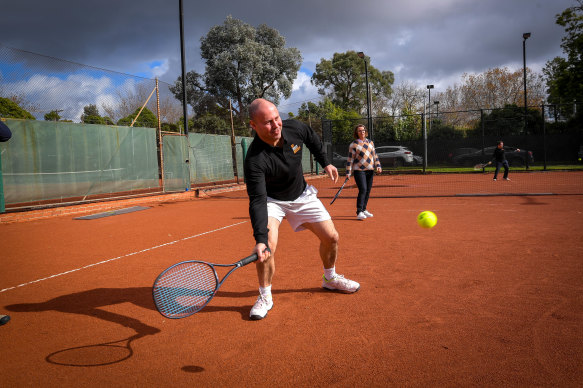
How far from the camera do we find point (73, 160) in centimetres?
1170

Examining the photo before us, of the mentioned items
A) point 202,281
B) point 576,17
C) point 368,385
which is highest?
point 576,17

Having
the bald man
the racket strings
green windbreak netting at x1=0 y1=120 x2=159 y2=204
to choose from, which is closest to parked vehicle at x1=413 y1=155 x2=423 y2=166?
green windbreak netting at x1=0 y1=120 x2=159 y2=204

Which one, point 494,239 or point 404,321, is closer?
point 404,321

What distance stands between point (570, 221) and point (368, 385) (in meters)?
6.68

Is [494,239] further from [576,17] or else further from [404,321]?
[576,17]

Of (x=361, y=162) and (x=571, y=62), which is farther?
(x=571, y=62)

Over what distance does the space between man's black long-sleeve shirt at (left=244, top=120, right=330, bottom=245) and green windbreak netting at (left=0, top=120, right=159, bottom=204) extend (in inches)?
357

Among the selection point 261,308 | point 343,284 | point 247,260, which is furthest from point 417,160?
point 247,260

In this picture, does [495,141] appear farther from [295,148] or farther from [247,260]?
[247,260]

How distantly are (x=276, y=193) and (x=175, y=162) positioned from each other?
40.1ft

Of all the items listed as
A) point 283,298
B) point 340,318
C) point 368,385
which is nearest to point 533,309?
point 340,318

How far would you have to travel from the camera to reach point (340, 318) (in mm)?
3549

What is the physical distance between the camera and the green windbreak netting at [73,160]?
1034 cm

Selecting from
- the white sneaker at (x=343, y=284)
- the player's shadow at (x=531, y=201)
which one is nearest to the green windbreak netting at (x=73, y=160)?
the white sneaker at (x=343, y=284)
